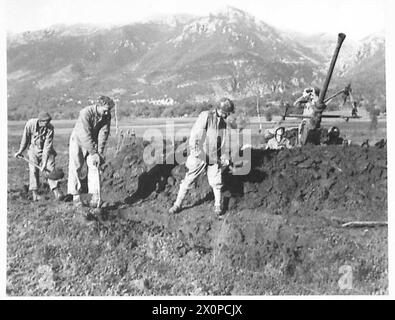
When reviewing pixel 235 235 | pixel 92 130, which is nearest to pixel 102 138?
pixel 92 130

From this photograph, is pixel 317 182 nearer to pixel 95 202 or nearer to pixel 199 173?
pixel 199 173

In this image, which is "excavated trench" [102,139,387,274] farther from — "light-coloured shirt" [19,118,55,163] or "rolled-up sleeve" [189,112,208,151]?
"light-coloured shirt" [19,118,55,163]

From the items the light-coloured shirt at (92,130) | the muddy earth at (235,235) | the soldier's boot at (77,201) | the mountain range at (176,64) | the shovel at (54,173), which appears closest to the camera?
the muddy earth at (235,235)

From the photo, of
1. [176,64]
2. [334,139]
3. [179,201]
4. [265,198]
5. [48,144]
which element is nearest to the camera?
[179,201]

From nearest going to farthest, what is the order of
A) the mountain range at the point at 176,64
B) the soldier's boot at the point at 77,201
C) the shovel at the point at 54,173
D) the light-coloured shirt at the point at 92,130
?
the light-coloured shirt at the point at 92,130
the soldier's boot at the point at 77,201
the shovel at the point at 54,173
the mountain range at the point at 176,64

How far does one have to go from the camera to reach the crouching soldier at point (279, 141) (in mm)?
9273

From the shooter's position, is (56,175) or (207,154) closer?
(207,154)

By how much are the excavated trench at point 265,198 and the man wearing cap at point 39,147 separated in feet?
2.75

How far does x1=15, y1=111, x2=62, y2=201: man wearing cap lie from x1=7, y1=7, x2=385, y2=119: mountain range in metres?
0.25

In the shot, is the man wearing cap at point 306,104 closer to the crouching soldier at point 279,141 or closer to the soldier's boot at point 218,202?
the crouching soldier at point 279,141

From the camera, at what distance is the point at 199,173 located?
28.3 ft

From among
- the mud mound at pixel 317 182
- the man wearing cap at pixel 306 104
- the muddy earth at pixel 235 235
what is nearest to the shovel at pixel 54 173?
the muddy earth at pixel 235 235

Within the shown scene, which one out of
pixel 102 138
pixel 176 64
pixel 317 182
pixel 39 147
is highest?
pixel 176 64

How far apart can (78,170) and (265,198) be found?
2.83m
